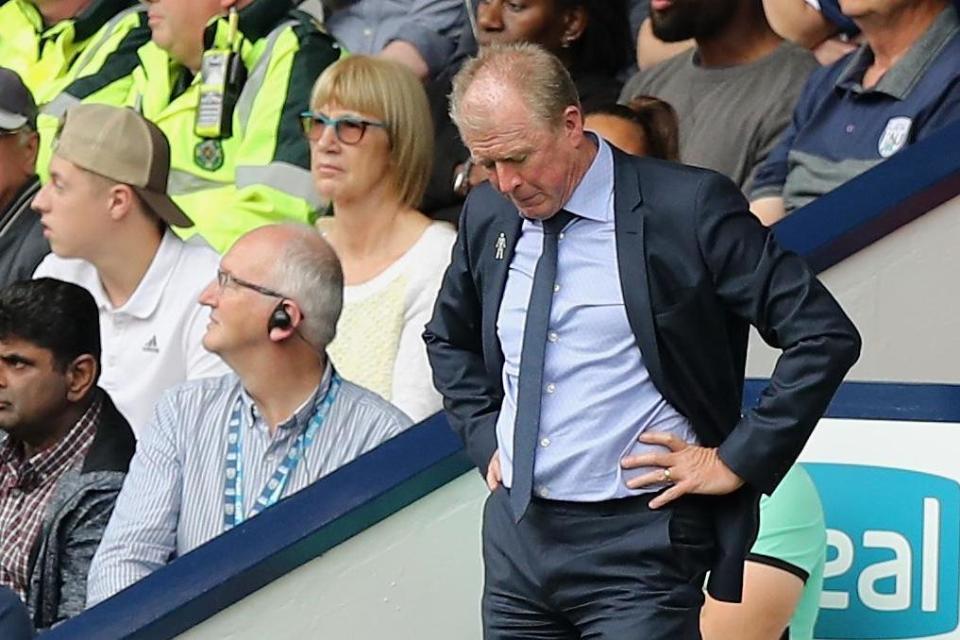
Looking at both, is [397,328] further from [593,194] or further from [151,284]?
[593,194]

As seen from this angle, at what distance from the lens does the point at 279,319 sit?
5.12 metres

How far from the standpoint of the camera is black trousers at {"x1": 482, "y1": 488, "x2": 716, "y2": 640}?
3.39m

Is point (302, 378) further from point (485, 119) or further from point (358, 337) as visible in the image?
point (485, 119)

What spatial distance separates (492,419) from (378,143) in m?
2.38

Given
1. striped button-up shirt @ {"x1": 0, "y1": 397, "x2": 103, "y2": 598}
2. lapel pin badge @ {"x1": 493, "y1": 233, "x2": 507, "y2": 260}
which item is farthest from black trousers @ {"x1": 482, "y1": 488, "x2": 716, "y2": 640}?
striped button-up shirt @ {"x1": 0, "y1": 397, "x2": 103, "y2": 598}

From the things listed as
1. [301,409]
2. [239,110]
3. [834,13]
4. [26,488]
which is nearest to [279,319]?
[301,409]

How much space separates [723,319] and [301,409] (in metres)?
1.81

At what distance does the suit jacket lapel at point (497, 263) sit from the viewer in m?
3.59

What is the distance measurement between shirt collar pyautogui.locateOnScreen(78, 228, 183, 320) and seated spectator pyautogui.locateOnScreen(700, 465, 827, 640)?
2.58m

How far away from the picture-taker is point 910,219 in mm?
4809

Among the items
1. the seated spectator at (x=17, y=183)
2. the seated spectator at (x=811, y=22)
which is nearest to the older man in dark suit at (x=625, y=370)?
the seated spectator at (x=811, y=22)

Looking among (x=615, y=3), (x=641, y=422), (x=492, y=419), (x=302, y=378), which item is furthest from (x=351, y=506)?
(x=615, y=3)

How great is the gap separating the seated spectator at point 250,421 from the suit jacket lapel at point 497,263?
1.40 meters

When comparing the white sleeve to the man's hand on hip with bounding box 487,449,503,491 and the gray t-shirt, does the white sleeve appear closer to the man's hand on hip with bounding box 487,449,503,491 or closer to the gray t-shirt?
the gray t-shirt
